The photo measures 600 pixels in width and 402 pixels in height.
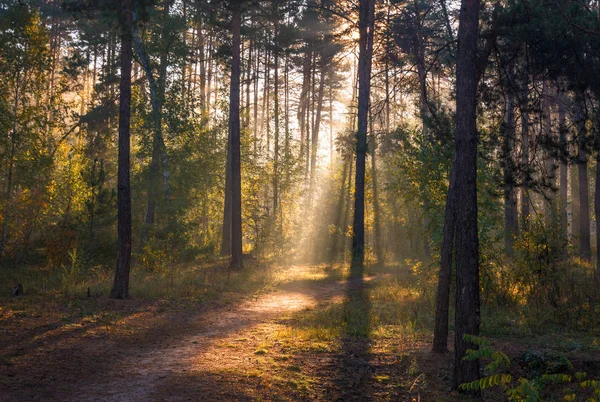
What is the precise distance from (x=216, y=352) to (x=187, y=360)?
0.80 metres

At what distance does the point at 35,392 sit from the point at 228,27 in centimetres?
1876

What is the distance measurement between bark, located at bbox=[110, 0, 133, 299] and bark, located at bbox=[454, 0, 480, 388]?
29.4 feet

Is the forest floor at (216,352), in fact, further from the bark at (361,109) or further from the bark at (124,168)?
the bark at (361,109)

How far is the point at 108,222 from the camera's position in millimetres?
20141

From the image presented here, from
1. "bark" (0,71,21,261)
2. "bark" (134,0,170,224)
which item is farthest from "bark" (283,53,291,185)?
"bark" (0,71,21,261)

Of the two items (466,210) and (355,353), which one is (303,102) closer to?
(355,353)

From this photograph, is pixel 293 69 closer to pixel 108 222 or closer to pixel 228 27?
pixel 228 27

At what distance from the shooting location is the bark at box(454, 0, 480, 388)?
6.84 m

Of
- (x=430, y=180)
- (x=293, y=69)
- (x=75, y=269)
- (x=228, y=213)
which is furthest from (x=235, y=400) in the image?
(x=293, y=69)

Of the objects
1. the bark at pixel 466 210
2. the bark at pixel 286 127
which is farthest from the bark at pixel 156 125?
the bark at pixel 466 210

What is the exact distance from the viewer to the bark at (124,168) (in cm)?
1293

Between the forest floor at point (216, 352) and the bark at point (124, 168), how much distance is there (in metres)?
0.68

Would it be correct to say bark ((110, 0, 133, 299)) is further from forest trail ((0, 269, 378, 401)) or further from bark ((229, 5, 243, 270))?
bark ((229, 5, 243, 270))

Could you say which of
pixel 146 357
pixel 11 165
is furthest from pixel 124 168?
pixel 11 165
